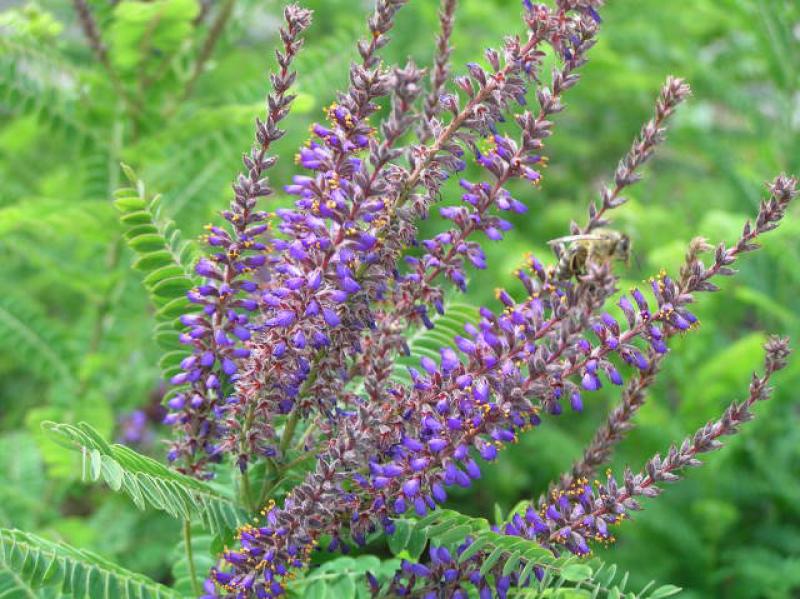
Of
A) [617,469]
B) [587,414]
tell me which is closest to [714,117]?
[587,414]

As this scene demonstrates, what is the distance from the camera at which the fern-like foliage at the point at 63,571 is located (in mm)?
1850

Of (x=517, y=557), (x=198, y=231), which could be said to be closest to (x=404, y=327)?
(x=517, y=557)

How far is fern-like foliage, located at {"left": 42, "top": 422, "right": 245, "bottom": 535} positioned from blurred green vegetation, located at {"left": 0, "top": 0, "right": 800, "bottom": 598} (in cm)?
172

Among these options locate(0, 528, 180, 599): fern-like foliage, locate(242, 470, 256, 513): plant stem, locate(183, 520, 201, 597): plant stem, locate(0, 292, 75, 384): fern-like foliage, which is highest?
locate(0, 292, 75, 384): fern-like foliage

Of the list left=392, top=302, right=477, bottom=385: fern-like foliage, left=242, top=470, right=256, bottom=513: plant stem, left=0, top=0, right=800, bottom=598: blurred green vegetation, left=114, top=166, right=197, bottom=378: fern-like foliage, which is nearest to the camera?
left=242, top=470, right=256, bottom=513: plant stem

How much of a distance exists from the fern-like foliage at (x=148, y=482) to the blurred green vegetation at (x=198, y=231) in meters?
1.72

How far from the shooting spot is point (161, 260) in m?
2.32

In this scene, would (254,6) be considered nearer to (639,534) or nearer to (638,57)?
(639,534)

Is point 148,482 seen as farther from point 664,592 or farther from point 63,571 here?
point 664,592

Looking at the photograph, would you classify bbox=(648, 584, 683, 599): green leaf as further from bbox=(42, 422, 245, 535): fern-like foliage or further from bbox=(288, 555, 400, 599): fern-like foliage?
bbox=(42, 422, 245, 535): fern-like foliage

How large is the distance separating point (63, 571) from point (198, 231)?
274 centimetres

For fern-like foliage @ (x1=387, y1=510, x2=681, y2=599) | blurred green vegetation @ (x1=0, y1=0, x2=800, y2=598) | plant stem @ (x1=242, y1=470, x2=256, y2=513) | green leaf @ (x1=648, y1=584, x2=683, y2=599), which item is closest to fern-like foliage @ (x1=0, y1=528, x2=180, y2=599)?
plant stem @ (x1=242, y1=470, x2=256, y2=513)

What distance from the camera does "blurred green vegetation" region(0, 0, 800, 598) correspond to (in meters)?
3.98

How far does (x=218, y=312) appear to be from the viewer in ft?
6.61
